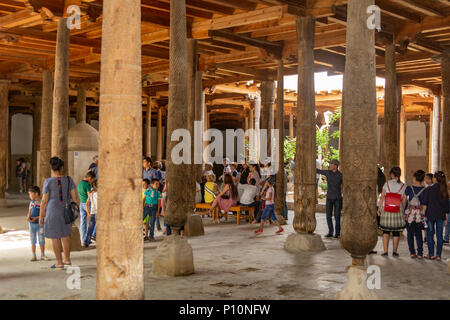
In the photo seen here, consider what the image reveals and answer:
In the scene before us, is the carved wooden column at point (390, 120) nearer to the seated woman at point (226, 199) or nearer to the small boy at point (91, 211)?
the seated woman at point (226, 199)

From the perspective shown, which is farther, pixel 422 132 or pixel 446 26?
pixel 422 132

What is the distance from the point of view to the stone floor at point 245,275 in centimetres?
659

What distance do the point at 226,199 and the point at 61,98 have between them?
5.38 m

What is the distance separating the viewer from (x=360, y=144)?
547cm

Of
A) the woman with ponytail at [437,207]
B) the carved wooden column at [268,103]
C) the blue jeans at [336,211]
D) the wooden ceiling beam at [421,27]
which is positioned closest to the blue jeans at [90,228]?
the blue jeans at [336,211]

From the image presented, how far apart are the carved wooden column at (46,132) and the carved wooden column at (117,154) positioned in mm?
9091

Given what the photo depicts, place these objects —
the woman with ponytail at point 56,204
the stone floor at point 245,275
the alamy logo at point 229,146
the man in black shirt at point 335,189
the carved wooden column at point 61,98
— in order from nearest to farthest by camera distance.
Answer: the stone floor at point 245,275, the woman with ponytail at point 56,204, the alamy logo at point 229,146, the carved wooden column at point 61,98, the man in black shirt at point 335,189

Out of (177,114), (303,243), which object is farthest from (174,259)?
(303,243)

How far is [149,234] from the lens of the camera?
11.2 meters

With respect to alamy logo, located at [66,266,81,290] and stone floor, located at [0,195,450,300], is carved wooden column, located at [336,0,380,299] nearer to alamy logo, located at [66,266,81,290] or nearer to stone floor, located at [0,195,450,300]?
stone floor, located at [0,195,450,300]

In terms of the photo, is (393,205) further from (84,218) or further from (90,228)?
(84,218)

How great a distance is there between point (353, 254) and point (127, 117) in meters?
2.88

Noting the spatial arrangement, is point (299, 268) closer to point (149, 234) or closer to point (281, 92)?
point (149, 234)

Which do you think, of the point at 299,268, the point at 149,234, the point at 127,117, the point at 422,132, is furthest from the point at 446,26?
the point at 422,132
